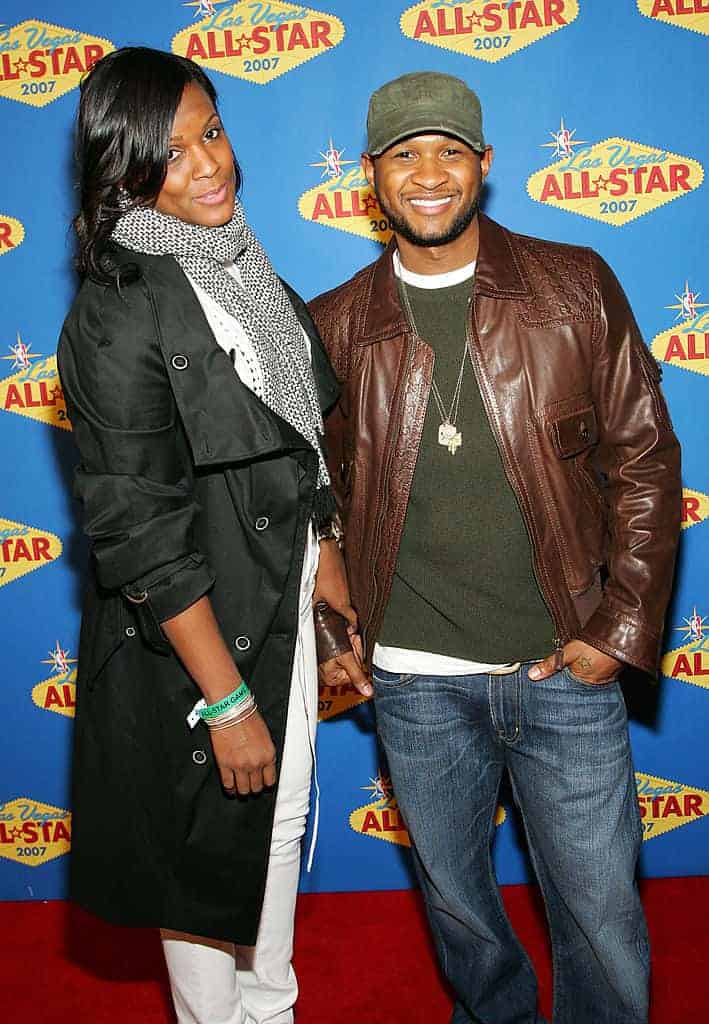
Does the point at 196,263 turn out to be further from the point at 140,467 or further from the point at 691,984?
the point at 691,984

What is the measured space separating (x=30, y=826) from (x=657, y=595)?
7.02 feet

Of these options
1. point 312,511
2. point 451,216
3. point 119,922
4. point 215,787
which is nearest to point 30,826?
point 119,922

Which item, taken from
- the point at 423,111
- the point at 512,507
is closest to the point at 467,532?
the point at 512,507

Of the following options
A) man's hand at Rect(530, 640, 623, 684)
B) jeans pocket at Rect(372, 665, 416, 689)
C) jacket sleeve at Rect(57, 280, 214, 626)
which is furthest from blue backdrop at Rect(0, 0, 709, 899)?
jacket sleeve at Rect(57, 280, 214, 626)

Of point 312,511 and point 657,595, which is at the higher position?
point 312,511

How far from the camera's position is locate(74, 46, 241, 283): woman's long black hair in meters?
1.80

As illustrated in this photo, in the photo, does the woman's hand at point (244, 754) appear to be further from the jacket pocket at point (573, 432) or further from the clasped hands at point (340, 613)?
the jacket pocket at point (573, 432)

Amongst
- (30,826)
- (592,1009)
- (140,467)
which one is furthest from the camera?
(30,826)

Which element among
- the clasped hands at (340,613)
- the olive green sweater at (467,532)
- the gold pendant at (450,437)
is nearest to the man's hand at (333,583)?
the clasped hands at (340,613)

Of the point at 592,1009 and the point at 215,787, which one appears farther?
the point at 592,1009

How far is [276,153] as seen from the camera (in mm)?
2771

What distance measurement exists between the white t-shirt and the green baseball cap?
0.77 feet

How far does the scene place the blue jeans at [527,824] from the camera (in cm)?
210

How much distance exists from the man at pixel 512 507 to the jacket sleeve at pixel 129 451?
0.49 metres
